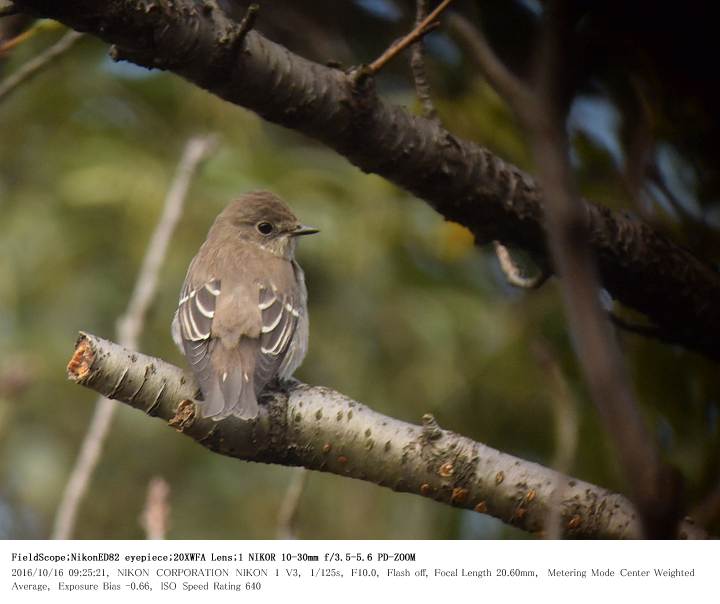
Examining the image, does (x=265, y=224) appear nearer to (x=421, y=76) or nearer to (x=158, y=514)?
(x=421, y=76)

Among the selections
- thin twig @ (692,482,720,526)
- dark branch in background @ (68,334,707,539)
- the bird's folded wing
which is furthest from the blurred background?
dark branch in background @ (68,334,707,539)

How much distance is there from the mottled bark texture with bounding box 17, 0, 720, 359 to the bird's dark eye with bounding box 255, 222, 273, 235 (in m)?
0.78

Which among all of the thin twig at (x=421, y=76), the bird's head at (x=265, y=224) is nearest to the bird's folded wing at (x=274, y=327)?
the bird's head at (x=265, y=224)

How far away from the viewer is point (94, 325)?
399cm

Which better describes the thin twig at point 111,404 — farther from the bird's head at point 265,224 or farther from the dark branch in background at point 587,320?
the dark branch in background at point 587,320

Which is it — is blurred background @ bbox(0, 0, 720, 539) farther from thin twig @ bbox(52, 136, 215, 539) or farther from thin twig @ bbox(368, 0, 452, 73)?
thin twig @ bbox(368, 0, 452, 73)

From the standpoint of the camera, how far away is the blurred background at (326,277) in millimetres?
2467

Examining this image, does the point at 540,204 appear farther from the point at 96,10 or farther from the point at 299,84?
the point at 96,10

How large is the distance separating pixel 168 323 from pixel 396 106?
205 cm

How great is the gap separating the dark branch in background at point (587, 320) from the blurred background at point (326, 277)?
1709mm

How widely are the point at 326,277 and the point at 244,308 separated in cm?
173

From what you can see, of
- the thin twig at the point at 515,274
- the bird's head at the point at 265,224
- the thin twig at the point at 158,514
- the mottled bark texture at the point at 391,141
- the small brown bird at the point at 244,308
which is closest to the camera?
the mottled bark texture at the point at 391,141

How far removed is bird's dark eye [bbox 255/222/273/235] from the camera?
273 cm
